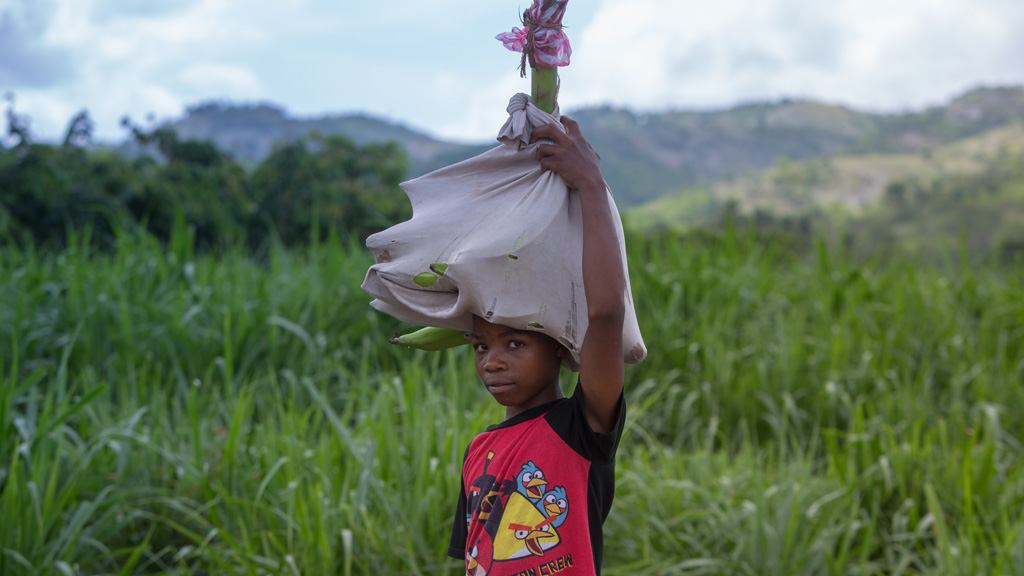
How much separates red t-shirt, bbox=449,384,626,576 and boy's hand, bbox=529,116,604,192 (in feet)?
1.08

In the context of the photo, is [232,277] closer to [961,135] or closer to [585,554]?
[585,554]

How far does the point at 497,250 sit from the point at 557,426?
0.30 metres

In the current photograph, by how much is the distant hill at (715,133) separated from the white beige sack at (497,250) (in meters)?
50.7

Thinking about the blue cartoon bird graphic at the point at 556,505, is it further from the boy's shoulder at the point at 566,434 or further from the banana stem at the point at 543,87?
the banana stem at the point at 543,87

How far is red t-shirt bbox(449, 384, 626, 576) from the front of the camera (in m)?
1.27

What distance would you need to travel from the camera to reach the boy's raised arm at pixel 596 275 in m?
1.23

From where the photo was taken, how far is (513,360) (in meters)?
1.32

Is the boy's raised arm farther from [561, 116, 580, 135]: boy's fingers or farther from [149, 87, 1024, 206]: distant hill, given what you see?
[149, 87, 1024, 206]: distant hill

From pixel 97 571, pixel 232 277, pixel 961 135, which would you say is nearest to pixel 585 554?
pixel 97 571

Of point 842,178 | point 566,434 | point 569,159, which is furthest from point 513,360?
point 842,178

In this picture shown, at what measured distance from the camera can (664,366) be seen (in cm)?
432

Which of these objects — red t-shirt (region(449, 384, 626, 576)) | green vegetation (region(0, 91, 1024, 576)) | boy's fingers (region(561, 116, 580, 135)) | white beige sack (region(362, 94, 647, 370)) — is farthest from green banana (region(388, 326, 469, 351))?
green vegetation (region(0, 91, 1024, 576))

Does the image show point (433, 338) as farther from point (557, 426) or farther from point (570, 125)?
point (570, 125)

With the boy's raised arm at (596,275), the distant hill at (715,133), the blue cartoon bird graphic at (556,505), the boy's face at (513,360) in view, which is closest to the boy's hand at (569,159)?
the boy's raised arm at (596,275)
